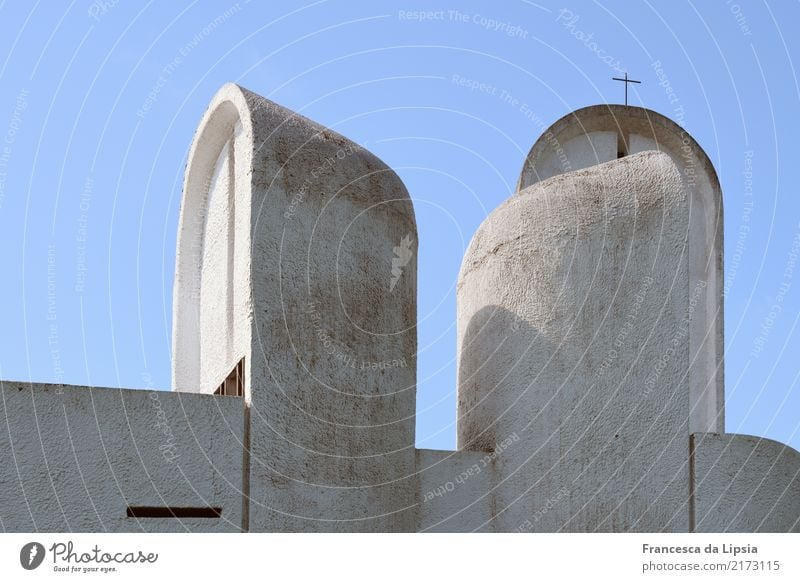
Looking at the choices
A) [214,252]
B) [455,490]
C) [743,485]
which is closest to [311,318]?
[214,252]

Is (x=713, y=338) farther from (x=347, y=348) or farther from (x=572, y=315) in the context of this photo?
(x=347, y=348)

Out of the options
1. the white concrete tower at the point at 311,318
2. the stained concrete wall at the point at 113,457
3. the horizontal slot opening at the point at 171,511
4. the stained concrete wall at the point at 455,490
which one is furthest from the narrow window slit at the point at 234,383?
the stained concrete wall at the point at 455,490

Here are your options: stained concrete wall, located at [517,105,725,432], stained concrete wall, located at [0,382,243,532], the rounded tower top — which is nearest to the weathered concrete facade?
stained concrete wall, located at [0,382,243,532]

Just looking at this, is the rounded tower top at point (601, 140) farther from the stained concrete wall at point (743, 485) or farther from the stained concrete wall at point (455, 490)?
the stained concrete wall at point (455, 490)

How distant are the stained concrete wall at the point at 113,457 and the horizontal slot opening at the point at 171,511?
0.03 metres

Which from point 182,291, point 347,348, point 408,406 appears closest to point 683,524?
point 408,406

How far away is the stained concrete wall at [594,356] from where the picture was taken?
31.2 ft

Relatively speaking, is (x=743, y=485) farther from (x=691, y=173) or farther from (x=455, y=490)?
(x=691, y=173)

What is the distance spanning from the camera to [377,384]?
928 cm

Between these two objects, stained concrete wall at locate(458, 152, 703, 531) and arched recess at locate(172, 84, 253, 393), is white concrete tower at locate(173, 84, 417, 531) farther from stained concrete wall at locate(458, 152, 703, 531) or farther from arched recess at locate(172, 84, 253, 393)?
stained concrete wall at locate(458, 152, 703, 531)

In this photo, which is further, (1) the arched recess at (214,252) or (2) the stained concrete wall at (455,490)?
(2) the stained concrete wall at (455,490)

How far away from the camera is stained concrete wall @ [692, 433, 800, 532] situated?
31.1 ft

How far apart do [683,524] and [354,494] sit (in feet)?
8.07

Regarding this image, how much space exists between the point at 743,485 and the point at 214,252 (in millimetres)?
4382
